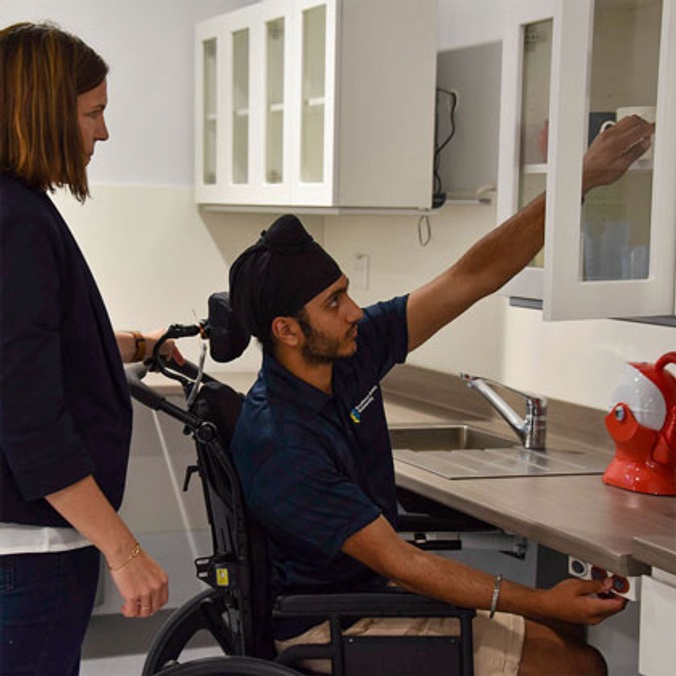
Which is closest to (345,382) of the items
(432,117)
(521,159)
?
(521,159)

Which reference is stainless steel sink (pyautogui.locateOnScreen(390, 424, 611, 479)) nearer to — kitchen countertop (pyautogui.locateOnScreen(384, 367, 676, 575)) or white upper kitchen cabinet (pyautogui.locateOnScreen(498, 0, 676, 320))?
kitchen countertop (pyautogui.locateOnScreen(384, 367, 676, 575))

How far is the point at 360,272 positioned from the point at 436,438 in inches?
38.1

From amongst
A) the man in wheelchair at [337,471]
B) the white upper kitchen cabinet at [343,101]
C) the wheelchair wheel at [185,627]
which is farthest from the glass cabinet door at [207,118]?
the wheelchair wheel at [185,627]

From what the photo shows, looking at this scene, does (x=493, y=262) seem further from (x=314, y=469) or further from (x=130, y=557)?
(x=130, y=557)

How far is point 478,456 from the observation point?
107 inches

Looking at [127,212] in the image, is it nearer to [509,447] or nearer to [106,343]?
[509,447]

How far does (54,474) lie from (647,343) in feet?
5.10

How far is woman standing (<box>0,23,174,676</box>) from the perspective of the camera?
1.61m

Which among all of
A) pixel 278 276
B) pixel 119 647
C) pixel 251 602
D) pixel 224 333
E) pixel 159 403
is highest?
pixel 278 276

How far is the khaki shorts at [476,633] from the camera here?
6.54ft

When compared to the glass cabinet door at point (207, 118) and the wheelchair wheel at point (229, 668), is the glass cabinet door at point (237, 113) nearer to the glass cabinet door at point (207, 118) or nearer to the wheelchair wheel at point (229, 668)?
the glass cabinet door at point (207, 118)

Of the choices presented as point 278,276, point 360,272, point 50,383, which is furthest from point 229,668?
point 360,272

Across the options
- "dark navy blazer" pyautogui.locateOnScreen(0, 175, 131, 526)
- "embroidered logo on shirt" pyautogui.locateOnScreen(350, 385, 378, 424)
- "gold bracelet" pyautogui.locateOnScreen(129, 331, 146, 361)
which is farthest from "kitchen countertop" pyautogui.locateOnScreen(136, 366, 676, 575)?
"dark navy blazer" pyautogui.locateOnScreen(0, 175, 131, 526)

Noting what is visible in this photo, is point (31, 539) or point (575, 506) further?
point (575, 506)
